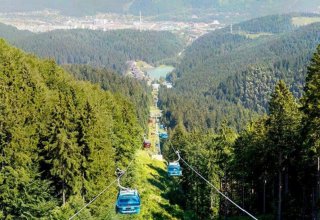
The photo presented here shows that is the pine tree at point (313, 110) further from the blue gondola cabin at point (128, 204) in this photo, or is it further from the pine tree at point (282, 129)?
the blue gondola cabin at point (128, 204)

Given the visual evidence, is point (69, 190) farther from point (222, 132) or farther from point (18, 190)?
point (222, 132)

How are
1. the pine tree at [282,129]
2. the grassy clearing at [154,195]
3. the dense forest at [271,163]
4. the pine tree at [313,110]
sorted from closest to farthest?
the pine tree at [313,110], the dense forest at [271,163], the pine tree at [282,129], the grassy clearing at [154,195]

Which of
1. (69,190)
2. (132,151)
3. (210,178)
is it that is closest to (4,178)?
(69,190)

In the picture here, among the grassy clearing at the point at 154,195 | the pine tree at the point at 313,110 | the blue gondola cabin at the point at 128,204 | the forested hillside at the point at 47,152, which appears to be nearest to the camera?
the blue gondola cabin at the point at 128,204

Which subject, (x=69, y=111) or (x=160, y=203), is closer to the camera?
(x=69, y=111)

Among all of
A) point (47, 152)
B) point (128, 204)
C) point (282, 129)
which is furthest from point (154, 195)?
point (128, 204)

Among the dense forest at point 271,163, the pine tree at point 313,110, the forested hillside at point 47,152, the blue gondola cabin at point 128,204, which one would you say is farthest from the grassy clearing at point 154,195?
the pine tree at point 313,110

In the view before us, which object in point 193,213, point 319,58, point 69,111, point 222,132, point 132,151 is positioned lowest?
point 193,213

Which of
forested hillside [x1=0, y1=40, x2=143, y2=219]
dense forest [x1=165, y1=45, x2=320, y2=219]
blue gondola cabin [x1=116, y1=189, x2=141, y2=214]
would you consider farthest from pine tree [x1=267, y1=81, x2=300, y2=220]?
blue gondola cabin [x1=116, y1=189, x2=141, y2=214]
